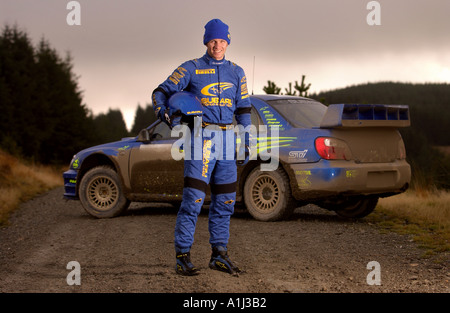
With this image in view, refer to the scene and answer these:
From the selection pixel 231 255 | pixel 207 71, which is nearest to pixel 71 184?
pixel 231 255

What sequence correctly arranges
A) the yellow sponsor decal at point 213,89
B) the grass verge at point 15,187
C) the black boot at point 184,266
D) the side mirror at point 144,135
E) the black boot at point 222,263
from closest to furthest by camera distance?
the black boot at point 184,266 → the black boot at point 222,263 → the yellow sponsor decal at point 213,89 → the side mirror at point 144,135 → the grass verge at point 15,187

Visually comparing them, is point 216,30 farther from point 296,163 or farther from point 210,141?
point 296,163

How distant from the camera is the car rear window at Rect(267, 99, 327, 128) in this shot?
8.34 m

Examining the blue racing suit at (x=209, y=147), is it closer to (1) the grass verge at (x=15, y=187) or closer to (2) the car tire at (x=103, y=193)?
(2) the car tire at (x=103, y=193)

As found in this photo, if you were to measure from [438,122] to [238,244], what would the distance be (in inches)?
3615

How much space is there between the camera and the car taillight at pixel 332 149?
7895mm

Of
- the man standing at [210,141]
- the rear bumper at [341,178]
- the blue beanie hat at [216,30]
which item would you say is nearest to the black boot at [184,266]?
the man standing at [210,141]

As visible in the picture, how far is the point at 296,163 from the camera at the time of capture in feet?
26.7

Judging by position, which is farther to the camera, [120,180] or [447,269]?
[120,180]

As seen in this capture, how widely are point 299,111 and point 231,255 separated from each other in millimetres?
3050
